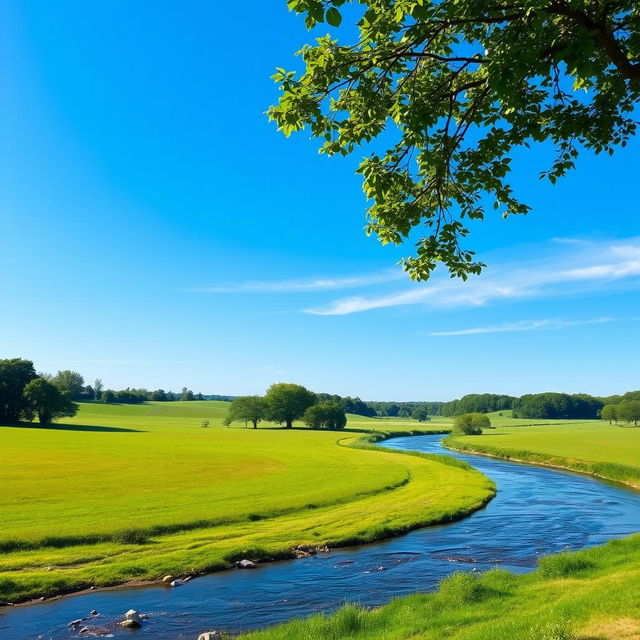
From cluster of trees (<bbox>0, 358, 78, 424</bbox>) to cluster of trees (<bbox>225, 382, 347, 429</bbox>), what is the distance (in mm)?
54260

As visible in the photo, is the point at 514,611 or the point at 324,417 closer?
the point at 514,611

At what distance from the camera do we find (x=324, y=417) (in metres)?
160

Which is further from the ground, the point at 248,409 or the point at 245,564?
the point at 248,409

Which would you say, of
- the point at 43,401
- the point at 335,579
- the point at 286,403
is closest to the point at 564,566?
the point at 335,579

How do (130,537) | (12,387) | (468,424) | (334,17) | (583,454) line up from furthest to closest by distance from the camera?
(468,424)
(12,387)
(583,454)
(130,537)
(334,17)

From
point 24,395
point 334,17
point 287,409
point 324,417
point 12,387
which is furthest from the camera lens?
point 287,409

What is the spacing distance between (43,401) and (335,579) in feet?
409

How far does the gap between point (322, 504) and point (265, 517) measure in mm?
6015

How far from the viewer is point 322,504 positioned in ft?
128

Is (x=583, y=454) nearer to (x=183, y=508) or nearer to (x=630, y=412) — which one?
(x=183, y=508)

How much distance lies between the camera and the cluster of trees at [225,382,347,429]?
16038 cm

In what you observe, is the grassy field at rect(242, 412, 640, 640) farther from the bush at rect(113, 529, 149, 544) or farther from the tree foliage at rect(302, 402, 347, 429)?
the tree foliage at rect(302, 402, 347, 429)

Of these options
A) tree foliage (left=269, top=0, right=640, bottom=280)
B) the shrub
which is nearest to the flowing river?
the shrub

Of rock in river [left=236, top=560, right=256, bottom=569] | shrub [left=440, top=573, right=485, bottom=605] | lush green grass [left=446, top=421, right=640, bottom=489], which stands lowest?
lush green grass [left=446, top=421, right=640, bottom=489]
